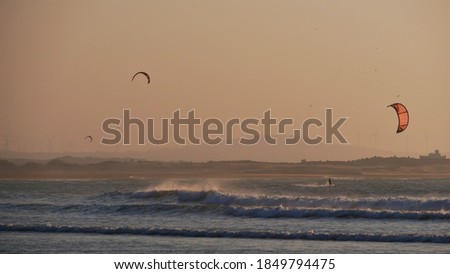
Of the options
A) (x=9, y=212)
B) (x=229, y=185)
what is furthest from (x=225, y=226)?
(x=229, y=185)

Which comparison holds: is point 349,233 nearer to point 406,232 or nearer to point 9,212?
point 406,232

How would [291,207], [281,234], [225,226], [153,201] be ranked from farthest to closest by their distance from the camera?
[153,201], [291,207], [225,226], [281,234]

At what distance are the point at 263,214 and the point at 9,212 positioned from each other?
1029 centimetres

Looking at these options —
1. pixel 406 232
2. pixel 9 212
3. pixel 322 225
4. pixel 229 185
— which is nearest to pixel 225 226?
pixel 322 225

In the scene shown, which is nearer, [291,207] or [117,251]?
[117,251]

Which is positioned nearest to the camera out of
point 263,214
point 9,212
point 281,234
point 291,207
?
point 281,234

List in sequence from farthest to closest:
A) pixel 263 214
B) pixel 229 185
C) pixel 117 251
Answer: pixel 229 185
pixel 263 214
pixel 117 251

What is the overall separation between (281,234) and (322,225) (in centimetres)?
337

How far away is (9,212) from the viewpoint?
37.5 metres

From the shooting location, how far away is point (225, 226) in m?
29.8
